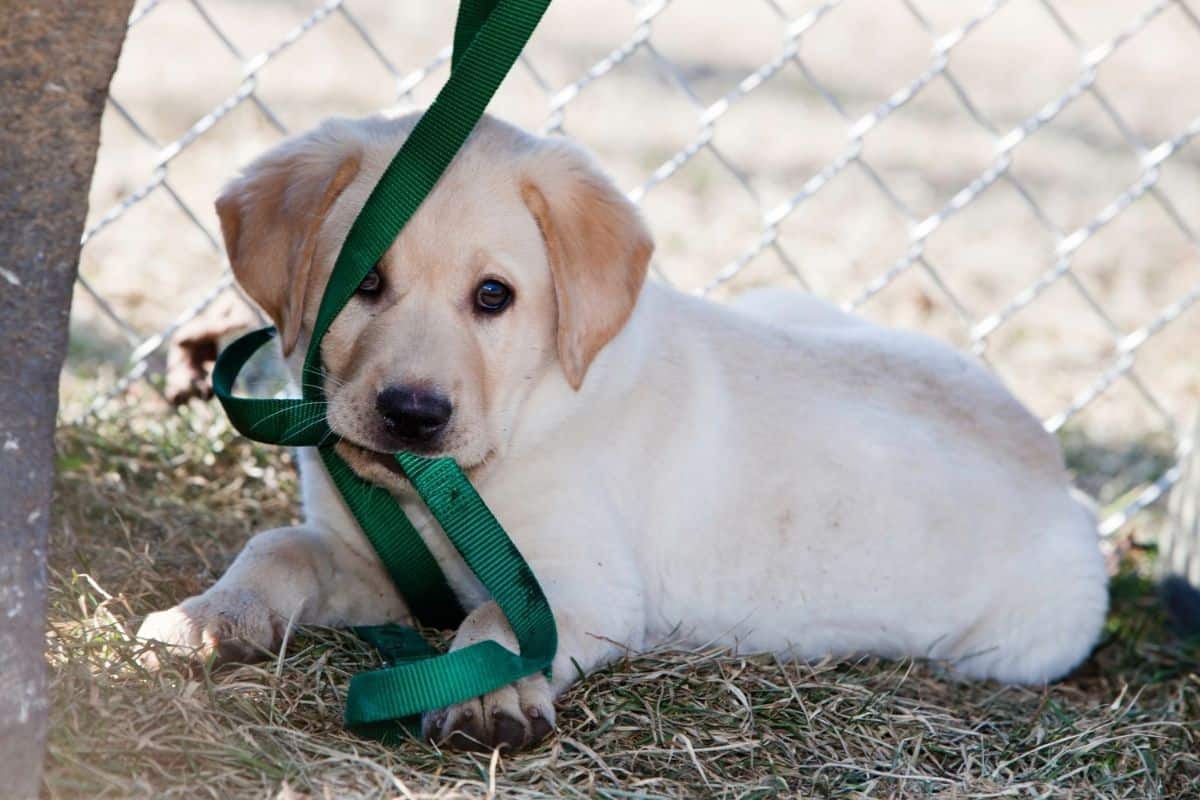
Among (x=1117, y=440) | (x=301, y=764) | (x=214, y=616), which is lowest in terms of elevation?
(x=1117, y=440)

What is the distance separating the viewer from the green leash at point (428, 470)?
8.23 feet

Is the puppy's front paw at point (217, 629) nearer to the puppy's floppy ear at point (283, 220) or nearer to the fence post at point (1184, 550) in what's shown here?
the puppy's floppy ear at point (283, 220)

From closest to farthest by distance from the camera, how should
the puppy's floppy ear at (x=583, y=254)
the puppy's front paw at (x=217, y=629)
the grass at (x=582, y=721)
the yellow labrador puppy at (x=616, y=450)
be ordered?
the grass at (x=582, y=721), the puppy's front paw at (x=217, y=629), the yellow labrador puppy at (x=616, y=450), the puppy's floppy ear at (x=583, y=254)

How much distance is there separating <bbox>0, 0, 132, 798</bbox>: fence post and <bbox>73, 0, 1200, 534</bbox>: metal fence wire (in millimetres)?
2017

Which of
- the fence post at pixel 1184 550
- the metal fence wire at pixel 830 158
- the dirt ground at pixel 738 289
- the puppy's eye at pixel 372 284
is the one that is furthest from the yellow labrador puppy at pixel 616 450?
the metal fence wire at pixel 830 158

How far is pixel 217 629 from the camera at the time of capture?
271 centimetres

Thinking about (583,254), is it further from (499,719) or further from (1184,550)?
(1184,550)

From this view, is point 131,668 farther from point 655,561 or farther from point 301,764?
point 655,561

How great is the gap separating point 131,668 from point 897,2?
28.1 ft

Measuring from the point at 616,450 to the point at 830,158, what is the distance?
446cm

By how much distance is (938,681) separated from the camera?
3424mm

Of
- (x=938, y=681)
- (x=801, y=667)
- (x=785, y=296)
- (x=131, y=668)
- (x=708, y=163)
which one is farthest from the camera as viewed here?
(x=708, y=163)

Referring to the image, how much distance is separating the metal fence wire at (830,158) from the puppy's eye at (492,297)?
158cm

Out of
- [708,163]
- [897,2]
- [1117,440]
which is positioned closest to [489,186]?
[1117,440]
